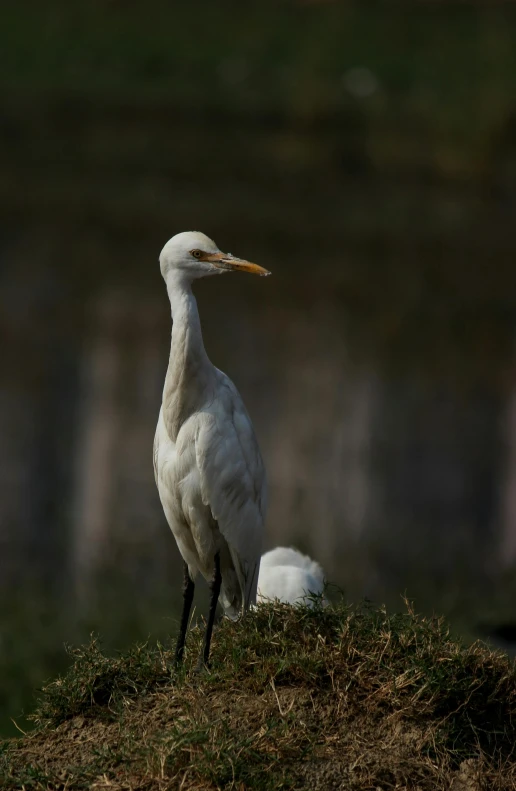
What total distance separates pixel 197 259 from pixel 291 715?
1597mm

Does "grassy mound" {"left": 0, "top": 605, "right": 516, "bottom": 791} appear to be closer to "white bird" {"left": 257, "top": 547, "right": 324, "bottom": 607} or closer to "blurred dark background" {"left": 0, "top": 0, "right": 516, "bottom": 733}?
"white bird" {"left": 257, "top": 547, "right": 324, "bottom": 607}

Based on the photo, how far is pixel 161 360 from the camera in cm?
1195

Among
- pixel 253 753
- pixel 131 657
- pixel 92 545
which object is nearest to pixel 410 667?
pixel 253 753

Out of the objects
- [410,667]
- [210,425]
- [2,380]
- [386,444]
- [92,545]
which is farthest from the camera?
[2,380]

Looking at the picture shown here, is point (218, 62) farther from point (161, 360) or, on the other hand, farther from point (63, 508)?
point (63, 508)

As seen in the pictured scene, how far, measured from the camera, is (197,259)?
4.80 meters

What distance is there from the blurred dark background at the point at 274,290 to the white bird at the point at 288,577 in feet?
2.49

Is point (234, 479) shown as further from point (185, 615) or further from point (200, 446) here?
point (185, 615)

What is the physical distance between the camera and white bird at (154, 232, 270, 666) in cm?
482

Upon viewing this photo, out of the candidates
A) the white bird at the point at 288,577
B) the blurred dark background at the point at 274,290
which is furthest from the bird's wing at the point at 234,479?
the blurred dark background at the point at 274,290

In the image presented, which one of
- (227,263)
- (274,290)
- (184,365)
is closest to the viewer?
(227,263)

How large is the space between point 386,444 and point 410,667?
6.25 m

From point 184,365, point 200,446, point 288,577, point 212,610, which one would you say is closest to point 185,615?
point 212,610

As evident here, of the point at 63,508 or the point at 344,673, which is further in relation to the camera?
the point at 63,508
